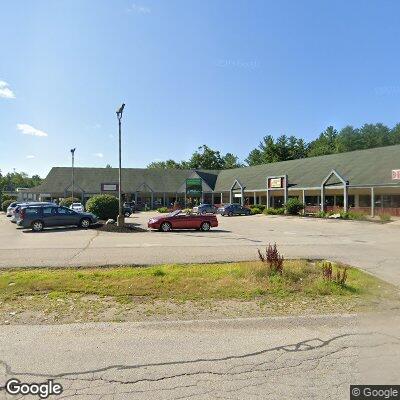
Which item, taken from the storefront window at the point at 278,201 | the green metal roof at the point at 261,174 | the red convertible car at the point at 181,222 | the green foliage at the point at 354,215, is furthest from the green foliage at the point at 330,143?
the red convertible car at the point at 181,222

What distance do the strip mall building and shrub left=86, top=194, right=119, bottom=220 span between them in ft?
70.5

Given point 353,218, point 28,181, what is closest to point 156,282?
point 353,218

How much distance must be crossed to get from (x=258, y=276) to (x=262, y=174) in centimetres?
4686

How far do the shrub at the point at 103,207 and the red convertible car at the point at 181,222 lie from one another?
5.01m

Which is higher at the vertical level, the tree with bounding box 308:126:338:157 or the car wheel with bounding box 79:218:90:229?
the tree with bounding box 308:126:338:157

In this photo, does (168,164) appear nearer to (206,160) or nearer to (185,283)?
(206,160)

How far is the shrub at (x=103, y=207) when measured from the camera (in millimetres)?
26969

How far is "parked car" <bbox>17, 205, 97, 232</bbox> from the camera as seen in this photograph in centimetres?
2311

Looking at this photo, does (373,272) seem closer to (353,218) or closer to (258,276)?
(258,276)

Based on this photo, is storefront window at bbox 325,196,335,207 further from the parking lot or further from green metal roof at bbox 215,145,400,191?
the parking lot

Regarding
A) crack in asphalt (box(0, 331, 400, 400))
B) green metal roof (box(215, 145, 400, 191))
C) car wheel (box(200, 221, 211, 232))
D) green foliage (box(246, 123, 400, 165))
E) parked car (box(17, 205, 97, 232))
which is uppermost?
green foliage (box(246, 123, 400, 165))

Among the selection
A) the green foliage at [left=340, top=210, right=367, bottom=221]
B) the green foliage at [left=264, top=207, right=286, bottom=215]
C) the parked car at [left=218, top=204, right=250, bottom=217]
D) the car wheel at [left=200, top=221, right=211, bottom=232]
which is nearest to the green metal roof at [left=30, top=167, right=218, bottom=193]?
the parked car at [left=218, top=204, right=250, bottom=217]

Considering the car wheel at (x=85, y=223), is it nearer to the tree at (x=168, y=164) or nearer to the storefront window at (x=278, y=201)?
the storefront window at (x=278, y=201)

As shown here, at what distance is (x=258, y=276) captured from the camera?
9312 millimetres
